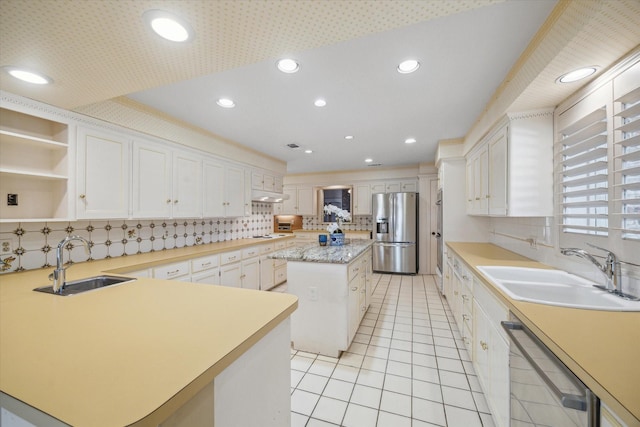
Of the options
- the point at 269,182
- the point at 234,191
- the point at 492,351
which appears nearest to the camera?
the point at 492,351

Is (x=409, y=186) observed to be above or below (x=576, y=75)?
below

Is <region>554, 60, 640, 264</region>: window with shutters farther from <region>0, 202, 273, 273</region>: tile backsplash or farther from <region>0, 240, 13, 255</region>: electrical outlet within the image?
<region>0, 240, 13, 255</region>: electrical outlet

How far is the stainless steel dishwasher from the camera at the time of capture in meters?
0.74

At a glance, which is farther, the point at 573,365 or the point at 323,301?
the point at 323,301

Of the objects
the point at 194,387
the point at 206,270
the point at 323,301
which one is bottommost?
the point at 323,301

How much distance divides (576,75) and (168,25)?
87.9 inches

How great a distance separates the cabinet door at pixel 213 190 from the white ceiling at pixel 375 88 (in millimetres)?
508

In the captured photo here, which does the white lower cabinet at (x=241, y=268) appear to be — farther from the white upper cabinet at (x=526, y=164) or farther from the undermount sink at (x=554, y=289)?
the white upper cabinet at (x=526, y=164)

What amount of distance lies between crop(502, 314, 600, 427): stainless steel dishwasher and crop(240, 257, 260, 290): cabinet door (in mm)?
3152

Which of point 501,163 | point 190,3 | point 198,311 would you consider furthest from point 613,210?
point 190,3

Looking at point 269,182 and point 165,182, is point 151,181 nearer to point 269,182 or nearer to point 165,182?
point 165,182

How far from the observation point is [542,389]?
3.01 feet

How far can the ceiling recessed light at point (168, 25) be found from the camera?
1.07 m

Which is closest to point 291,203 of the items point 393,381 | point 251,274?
point 251,274
